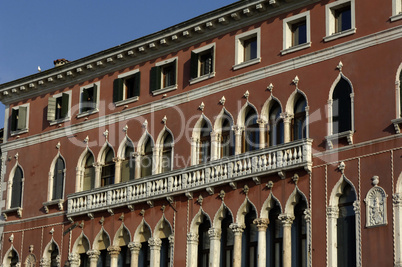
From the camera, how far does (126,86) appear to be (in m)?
44.9

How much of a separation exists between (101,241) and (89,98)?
21.4ft

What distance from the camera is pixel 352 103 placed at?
36000 millimetres

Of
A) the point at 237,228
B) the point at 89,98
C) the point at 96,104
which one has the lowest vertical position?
the point at 237,228

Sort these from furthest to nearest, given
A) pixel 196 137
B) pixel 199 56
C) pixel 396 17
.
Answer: pixel 199 56
pixel 196 137
pixel 396 17

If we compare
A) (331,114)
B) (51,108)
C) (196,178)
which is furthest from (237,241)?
(51,108)

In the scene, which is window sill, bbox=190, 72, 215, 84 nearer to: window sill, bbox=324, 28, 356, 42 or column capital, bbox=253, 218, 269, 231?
window sill, bbox=324, 28, 356, 42

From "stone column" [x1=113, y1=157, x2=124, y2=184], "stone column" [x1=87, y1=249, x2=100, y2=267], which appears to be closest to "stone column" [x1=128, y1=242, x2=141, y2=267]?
"stone column" [x1=87, y1=249, x2=100, y2=267]

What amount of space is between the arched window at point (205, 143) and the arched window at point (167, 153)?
1.51 metres

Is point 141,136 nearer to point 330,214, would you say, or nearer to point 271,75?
point 271,75

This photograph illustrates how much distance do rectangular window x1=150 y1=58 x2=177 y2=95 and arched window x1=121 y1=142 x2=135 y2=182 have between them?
2.56 m

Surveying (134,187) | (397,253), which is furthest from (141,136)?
(397,253)

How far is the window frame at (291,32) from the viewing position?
38062 mm

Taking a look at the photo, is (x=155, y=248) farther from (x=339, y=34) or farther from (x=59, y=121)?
(x=339, y=34)

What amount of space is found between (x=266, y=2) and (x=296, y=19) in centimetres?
135
